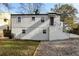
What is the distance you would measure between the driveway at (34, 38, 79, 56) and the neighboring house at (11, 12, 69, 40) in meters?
0.06

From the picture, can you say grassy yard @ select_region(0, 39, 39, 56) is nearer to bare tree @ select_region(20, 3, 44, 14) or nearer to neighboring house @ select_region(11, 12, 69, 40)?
neighboring house @ select_region(11, 12, 69, 40)

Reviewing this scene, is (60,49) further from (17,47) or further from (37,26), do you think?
(17,47)

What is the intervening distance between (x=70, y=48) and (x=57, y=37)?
171 mm

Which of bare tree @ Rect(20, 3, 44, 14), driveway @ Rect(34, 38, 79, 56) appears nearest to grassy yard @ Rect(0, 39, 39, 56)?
driveway @ Rect(34, 38, 79, 56)

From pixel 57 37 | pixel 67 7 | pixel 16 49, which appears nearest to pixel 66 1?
pixel 67 7

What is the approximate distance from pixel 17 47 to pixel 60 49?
43 cm

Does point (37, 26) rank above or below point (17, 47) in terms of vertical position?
above

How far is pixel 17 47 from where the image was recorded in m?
5.01

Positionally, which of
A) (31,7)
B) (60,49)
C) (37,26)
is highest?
(31,7)

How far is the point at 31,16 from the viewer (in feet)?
16.4

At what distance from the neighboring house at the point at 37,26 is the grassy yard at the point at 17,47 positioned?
0.23 ft

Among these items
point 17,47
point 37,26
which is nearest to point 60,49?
point 37,26

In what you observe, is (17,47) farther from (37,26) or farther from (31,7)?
(31,7)

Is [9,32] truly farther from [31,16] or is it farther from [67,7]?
[67,7]
